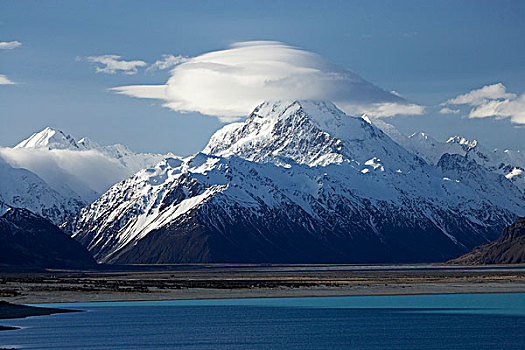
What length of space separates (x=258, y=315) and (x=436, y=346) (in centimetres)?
3572

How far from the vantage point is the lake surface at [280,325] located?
92.6 m

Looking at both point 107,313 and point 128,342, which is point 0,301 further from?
point 128,342

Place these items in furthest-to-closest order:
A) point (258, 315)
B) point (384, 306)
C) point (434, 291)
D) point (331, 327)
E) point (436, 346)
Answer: point (434, 291) < point (384, 306) < point (258, 315) < point (331, 327) < point (436, 346)

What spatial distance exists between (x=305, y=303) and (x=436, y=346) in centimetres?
5564

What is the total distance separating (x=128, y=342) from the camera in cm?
9388

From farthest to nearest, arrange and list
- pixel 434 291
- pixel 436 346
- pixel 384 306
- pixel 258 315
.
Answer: pixel 434 291 → pixel 384 306 → pixel 258 315 → pixel 436 346

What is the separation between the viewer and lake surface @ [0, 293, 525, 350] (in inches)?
3644

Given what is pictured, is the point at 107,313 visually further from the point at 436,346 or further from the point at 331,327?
the point at 436,346

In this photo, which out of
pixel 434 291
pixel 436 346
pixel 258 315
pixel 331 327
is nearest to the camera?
pixel 436 346

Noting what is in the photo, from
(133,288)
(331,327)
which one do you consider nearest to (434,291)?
(133,288)

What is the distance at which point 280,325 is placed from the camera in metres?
109

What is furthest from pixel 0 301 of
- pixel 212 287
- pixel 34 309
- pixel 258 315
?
pixel 212 287

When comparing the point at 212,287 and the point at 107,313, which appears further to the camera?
the point at 212,287

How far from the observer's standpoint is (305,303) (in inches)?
5709
